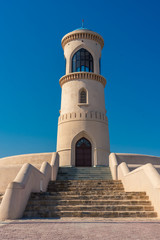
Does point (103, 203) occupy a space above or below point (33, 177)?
below

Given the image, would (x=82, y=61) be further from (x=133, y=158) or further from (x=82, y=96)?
(x=133, y=158)

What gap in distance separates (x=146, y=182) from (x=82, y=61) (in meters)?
15.7

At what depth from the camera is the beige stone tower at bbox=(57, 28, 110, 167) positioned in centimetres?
1925

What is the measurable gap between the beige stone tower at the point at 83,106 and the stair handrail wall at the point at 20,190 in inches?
320

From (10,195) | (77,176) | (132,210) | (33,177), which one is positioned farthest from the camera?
(77,176)

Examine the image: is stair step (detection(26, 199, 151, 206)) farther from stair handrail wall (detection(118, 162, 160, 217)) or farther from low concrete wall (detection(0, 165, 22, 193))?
low concrete wall (detection(0, 165, 22, 193))

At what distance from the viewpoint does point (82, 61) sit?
22469 millimetres

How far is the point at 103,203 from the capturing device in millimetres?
8867

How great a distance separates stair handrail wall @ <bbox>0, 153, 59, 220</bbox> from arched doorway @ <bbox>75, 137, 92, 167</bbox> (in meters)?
7.91

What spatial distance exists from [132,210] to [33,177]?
4.15 m

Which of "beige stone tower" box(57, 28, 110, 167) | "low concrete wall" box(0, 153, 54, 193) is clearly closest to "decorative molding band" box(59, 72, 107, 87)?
"beige stone tower" box(57, 28, 110, 167)

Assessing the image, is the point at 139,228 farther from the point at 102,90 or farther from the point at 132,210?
the point at 102,90

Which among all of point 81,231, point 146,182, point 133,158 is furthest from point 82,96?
point 81,231

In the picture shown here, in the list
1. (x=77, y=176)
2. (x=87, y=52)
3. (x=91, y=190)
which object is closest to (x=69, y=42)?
(x=87, y=52)
